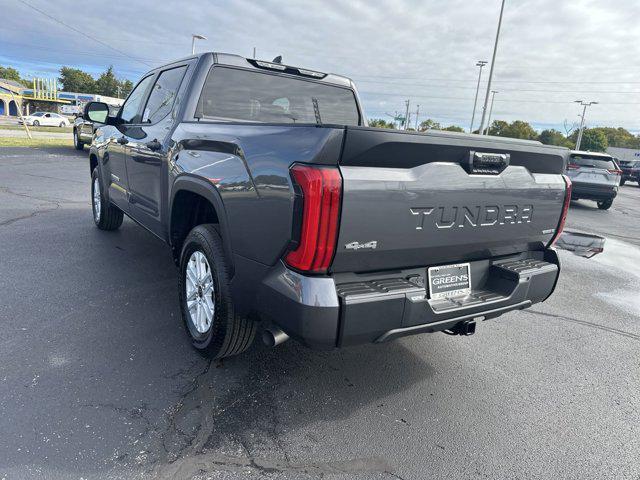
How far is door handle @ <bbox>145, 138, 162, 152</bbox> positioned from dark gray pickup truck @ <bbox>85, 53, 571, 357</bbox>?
0.03m

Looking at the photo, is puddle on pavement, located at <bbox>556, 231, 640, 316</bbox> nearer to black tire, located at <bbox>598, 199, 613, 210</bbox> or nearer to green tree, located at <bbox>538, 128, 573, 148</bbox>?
black tire, located at <bbox>598, 199, 613, 210</bbox>

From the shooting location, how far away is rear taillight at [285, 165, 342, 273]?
2082mm

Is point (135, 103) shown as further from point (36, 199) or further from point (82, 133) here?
point (82, 133)

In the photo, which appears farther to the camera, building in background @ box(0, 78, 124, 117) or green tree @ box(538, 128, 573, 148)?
green tree @ box(538, 128, 573, 148)

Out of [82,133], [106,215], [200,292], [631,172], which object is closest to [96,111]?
→ [106,215]

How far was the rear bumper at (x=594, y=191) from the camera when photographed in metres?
13.0

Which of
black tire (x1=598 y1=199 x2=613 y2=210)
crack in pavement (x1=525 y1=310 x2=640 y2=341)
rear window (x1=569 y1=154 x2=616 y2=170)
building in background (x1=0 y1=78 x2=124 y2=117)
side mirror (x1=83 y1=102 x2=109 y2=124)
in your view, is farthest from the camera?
building in background (x1=0 y1=78 x2=124 y2=117)

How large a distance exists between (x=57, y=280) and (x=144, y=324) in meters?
1.40

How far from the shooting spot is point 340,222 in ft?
7.04

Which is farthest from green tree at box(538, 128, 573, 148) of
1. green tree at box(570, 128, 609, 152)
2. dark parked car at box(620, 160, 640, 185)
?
dark parked car at box(620, 160, 640, 185)

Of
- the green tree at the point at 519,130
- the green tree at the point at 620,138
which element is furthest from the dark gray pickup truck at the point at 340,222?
the green tree at the point at 620,138

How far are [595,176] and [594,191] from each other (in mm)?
428

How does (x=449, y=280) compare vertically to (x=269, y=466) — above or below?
above

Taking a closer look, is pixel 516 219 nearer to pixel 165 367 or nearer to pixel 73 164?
pixel 165 367
